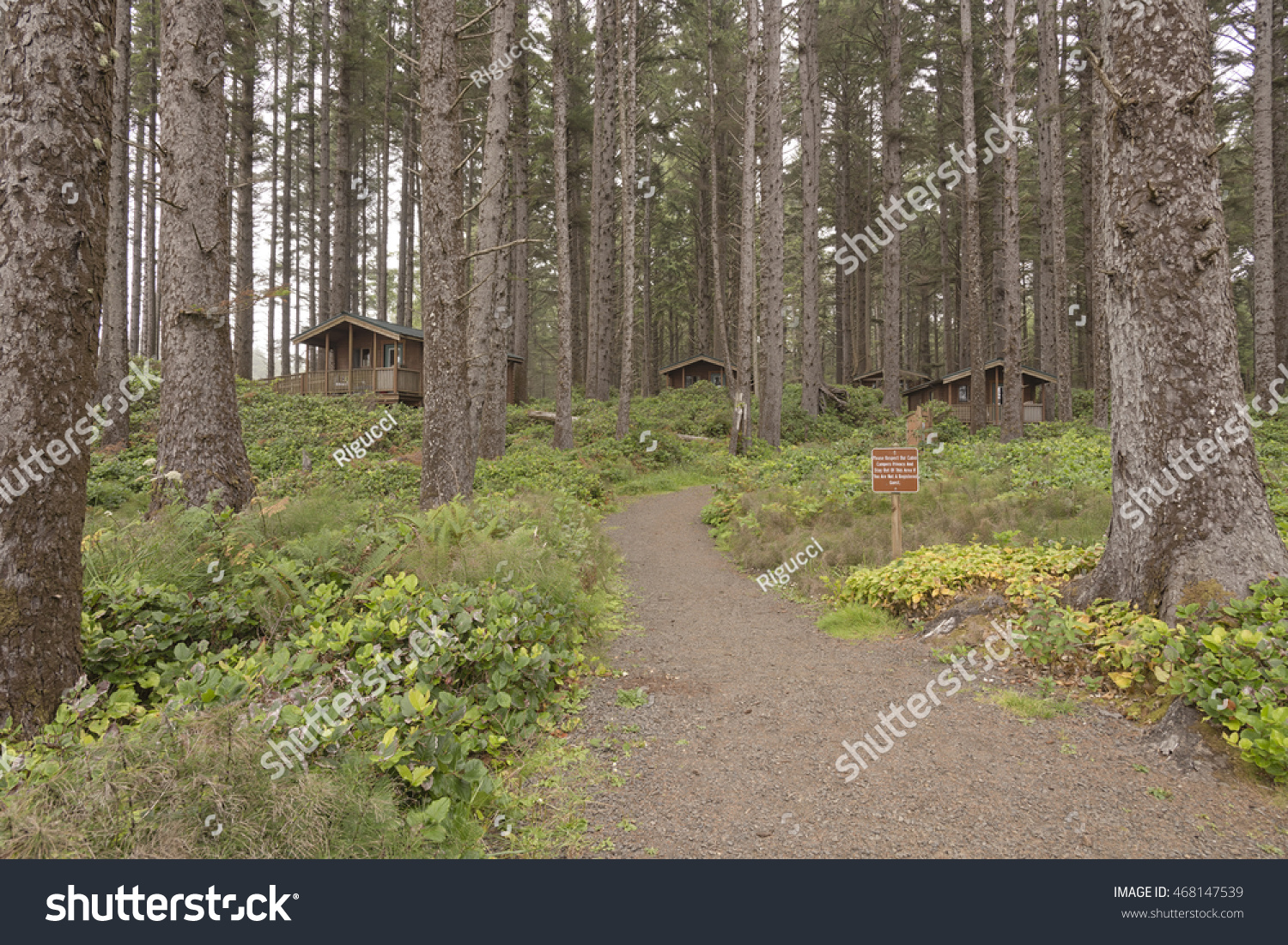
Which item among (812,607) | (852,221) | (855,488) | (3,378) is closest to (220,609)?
(3,378)

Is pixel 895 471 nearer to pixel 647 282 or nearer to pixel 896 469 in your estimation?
pixel 896 469

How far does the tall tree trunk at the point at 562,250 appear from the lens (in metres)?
18.9

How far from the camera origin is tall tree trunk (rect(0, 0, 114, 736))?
10.9 feet

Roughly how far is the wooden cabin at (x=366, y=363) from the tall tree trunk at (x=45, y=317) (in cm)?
2354

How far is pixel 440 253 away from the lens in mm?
8391

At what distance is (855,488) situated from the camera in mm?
11359

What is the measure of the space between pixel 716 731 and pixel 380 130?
4302 cm

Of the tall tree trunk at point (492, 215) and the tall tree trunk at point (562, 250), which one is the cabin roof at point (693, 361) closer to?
the tall tree trunk at point (562, 250)

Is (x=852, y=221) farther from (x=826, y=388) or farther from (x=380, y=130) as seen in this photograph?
(x=380, y=130)

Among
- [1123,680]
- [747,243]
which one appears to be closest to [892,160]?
[747,243]

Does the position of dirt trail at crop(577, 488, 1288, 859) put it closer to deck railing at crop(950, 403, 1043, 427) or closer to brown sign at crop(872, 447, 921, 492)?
brown sign at crop(872, 447, 921, 492)

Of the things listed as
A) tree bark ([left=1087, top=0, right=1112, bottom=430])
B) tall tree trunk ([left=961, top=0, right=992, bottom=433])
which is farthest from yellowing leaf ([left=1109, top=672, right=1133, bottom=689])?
tall tree trunk ([left=961, top=0, right=992, bottom=433])

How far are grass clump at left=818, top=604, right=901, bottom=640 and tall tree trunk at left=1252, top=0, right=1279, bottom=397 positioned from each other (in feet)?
65.5

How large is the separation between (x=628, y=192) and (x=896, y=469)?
13859 millimetres
